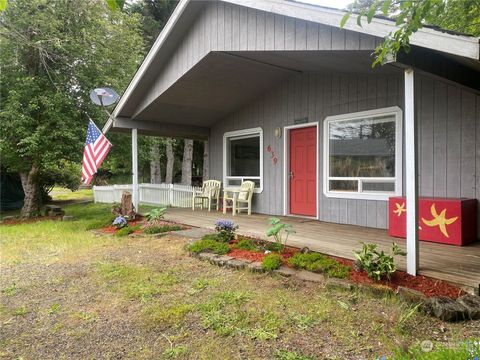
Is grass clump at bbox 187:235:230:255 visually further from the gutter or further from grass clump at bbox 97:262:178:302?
the gutter

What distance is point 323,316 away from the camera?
2.62 meters

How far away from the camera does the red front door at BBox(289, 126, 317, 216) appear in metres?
6.65

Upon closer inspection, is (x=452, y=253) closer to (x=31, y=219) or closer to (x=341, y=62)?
(x=341, y=62)

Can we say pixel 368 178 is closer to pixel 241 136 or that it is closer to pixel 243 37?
pixel 243 37

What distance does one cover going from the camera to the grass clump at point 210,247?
4348mm

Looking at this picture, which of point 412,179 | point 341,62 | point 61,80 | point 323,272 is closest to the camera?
point 412,179

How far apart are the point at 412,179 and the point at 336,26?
→ 1.81 metres

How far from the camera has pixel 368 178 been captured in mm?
5699

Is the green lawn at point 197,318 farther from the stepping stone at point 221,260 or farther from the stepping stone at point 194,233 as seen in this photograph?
the stepping stone at point 194,233

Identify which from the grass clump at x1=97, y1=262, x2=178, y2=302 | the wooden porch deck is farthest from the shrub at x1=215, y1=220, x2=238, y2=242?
the grass clump at x1=97, y1=262, x2=178, y2=302

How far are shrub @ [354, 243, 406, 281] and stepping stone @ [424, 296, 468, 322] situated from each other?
0.46 metres

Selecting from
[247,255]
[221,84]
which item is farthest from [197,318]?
[221,84]

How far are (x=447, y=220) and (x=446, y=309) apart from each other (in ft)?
7.19

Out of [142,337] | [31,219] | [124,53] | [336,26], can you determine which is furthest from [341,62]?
[31,219]
